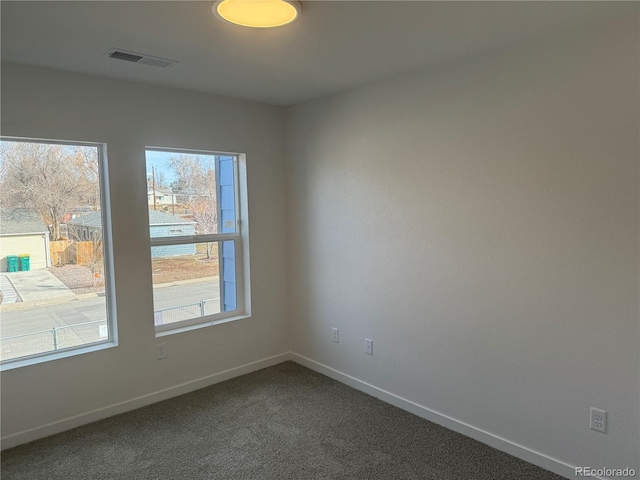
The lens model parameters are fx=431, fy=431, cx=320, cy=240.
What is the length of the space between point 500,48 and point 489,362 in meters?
1.86

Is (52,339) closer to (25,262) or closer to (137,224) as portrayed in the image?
(25,262)

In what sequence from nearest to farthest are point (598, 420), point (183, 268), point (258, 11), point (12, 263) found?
point (258, 11) → point (598, 420) → point (12, 263) → point (183, 268)

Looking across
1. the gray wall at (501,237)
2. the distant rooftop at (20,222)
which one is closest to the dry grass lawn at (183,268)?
the distant rooftop at (20,222)

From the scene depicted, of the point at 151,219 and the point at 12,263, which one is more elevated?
the point at 151,219

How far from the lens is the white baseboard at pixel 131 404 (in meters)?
2.75

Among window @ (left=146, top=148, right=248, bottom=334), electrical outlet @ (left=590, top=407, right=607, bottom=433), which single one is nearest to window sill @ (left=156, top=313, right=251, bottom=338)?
window @ (left=146, top=148, right=248, bottom=334)

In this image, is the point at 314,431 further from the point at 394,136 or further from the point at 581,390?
the point at 394,136

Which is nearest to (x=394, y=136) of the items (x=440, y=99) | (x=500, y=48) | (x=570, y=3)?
(x=440, y=99)

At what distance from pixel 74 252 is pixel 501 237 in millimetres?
2835

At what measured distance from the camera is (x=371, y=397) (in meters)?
3.35

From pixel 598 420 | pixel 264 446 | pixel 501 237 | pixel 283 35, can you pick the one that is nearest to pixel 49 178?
pixel 283 35

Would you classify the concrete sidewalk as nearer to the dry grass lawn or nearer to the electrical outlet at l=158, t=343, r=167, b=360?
the dry grass lawn

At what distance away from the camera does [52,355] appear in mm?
2930

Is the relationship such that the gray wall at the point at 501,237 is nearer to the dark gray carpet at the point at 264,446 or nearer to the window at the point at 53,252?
the dark gray carpet at the point at 264,446
